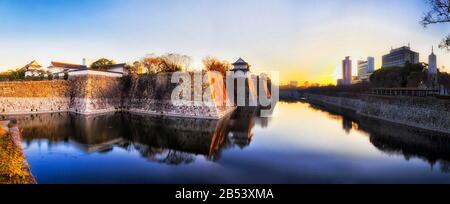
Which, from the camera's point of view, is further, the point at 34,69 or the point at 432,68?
the point at 34,69

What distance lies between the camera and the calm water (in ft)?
24.7

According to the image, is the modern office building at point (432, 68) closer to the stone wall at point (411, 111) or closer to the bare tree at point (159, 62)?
the stone wall at point (411, 111)

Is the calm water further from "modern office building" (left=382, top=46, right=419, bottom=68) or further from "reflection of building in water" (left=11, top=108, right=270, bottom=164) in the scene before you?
"modern office building" (left=382, top=46, right=419, bottom=68)

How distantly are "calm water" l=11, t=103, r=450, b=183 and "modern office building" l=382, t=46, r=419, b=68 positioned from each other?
156ft

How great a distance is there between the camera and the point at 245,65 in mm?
34844

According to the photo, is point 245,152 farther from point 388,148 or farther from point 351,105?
point 351,105

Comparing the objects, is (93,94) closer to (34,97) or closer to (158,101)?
(34,97)

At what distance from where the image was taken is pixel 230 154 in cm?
1001

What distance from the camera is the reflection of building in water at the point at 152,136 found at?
10541 mm

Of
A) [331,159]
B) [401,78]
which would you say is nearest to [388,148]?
[331,159]

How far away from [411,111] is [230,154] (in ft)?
42.3

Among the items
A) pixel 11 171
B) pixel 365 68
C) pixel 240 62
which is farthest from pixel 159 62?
pixel 365 68

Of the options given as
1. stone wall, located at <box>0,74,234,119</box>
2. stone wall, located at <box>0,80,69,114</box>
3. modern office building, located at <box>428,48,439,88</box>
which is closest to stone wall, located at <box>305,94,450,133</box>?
modern office building, located at <box>428,48,439,88</box>

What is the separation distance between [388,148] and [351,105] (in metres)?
21.0
